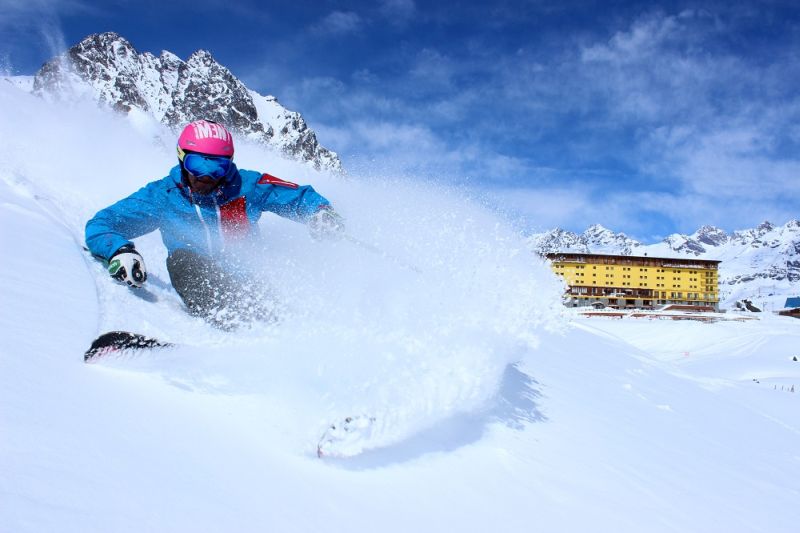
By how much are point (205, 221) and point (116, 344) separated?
2.12m

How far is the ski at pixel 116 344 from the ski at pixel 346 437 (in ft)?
4.06

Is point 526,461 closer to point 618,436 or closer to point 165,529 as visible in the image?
point 618,436

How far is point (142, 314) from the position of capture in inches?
147

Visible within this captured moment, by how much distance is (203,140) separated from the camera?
4.18 m

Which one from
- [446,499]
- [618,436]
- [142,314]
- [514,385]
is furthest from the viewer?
[514,385]

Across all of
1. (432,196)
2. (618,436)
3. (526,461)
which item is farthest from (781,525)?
(432,196)

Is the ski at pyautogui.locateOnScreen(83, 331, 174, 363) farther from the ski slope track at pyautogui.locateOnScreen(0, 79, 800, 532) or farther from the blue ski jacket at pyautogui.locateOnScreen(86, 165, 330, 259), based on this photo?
the blue ski jacket at pyautogui.locateOnScreen(86, 165, 330, 259)

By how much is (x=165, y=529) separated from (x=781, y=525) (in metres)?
3.76

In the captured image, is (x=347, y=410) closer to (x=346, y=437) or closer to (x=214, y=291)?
(x=346, y=437)

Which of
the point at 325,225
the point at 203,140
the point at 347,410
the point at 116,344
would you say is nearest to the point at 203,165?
the point at 203,140

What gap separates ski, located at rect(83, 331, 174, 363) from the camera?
8.30 feet

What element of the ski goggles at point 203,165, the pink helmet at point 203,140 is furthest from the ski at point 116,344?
the pink helmet at point 203,140

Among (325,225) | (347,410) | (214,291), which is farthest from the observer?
(325,225)

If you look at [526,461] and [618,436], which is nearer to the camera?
[526,461]
